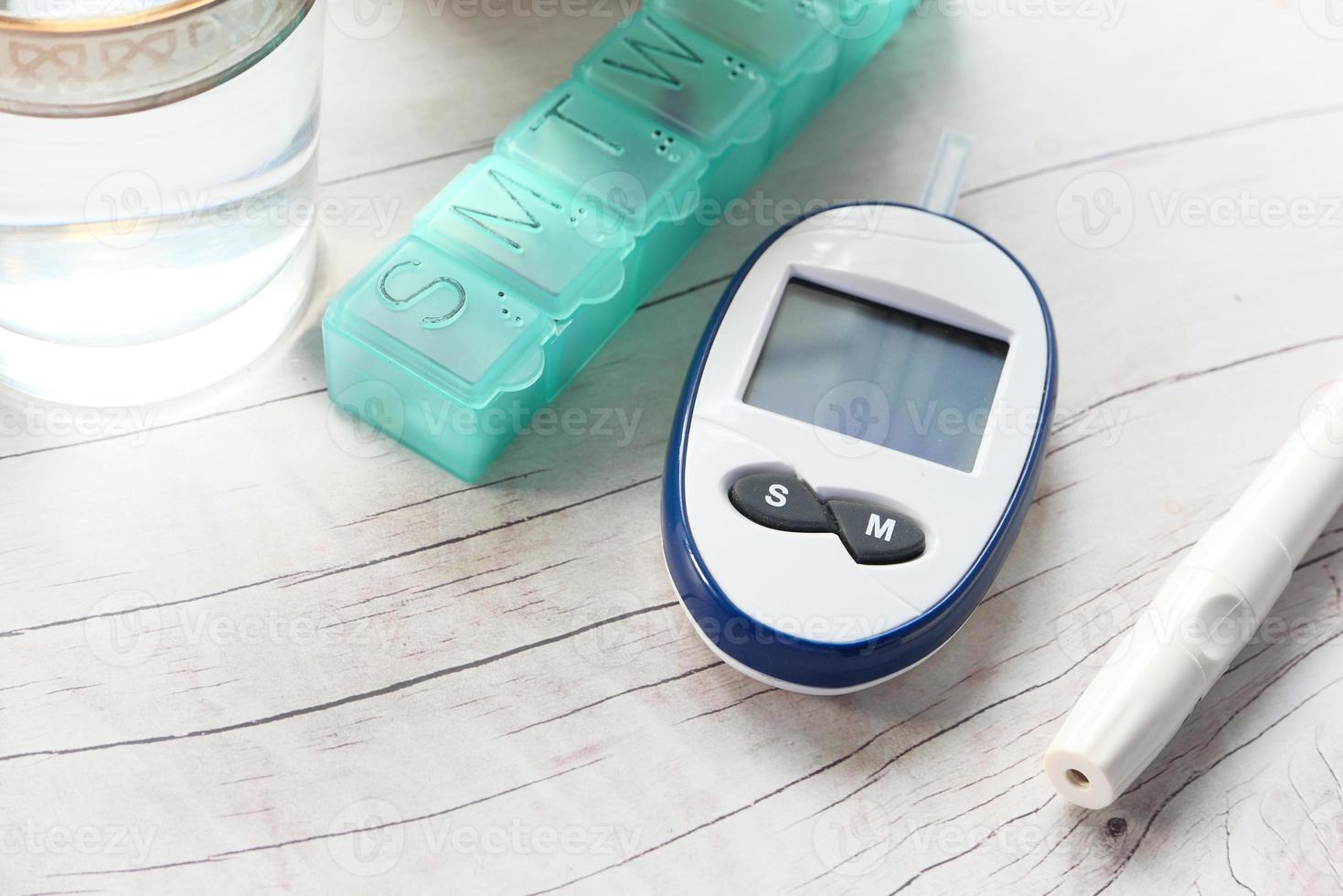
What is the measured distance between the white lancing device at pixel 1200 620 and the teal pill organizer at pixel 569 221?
0.19m

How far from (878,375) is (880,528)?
55 mm

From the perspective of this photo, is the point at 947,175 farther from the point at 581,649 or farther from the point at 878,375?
the point at 581,649

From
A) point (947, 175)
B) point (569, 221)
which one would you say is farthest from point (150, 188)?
point (947, 175)

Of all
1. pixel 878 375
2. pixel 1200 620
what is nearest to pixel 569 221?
pixel 878 375

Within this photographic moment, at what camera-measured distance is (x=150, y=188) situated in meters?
0.38

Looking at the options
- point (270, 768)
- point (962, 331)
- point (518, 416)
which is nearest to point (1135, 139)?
point (962, 331)

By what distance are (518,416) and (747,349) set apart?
73 mm

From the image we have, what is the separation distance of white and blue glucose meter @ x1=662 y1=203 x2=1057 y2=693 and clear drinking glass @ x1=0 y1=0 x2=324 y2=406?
137 mm

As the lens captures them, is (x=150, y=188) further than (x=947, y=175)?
No

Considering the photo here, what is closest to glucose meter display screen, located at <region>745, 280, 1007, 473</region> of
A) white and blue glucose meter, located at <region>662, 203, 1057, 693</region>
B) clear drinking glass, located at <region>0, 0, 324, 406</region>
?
white and blue glucose meter, located at <region>662, 203, 1057, 693</region>

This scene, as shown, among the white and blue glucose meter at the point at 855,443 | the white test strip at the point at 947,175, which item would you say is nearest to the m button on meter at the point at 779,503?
the white and blue glucose meter at the point at 855,443

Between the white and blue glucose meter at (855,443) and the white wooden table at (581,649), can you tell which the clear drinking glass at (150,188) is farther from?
the white and blue glucose meter at (855,443)

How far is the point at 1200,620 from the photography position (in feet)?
1.31

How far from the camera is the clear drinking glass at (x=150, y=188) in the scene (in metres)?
0.34
